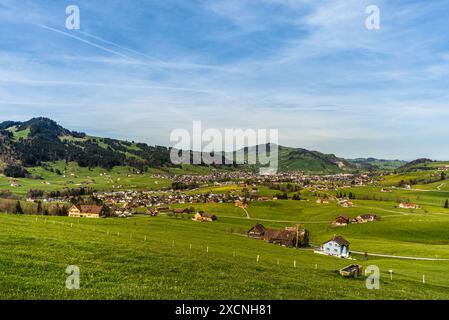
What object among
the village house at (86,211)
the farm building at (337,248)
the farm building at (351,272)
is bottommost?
the farm building at (337,248)

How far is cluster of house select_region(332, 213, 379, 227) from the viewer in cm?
15577

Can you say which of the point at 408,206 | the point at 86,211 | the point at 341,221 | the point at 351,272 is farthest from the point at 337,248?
the point at 408,206

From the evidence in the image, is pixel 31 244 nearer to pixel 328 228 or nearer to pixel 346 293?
pixel 346 293

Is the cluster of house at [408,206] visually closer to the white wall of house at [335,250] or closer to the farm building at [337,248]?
the farm building at [337,248]

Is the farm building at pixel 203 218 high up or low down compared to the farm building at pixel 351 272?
down

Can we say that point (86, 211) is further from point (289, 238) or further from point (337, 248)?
point (337, 248)

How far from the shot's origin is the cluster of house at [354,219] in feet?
511

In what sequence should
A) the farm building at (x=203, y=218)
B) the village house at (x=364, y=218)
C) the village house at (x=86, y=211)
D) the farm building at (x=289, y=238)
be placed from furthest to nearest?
the village house at (x=364, y=218) → the farm building at (x=203, y=218) → the village house at (x=86, y=211) → the farm building at (x=289, y=238)

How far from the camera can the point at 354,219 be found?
531ft

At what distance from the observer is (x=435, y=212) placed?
17212 centimetres

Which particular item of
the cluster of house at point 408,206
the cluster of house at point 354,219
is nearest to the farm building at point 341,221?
the cluster of house at point 354,219

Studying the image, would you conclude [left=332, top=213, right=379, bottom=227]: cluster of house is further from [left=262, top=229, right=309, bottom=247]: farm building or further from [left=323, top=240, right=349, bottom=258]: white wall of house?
[left=323, top=240, right=349, bottom=258]: white wall of house
